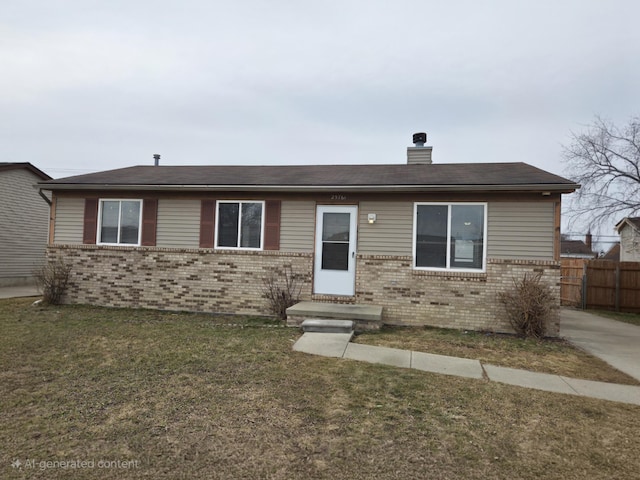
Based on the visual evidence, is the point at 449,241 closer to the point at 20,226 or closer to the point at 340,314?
the point at 340,314

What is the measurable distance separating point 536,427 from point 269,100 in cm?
1627

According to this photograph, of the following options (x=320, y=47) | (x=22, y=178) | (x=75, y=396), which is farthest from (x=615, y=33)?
(x=22, y=178)

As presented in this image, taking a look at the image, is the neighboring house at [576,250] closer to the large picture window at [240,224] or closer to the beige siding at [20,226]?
the large picture window at [240,224]

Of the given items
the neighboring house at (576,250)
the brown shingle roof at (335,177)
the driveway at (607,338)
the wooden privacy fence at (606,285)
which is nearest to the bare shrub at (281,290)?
the brown shingle roof at (335,177)

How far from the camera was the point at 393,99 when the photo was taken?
14789mm

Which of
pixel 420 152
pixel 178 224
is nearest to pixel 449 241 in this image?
pixel 420 152

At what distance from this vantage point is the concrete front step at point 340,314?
688 centimetres

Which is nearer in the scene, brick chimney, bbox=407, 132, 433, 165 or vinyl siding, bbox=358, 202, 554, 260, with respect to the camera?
vinyl siding, bbox=358, 202, 554, 260

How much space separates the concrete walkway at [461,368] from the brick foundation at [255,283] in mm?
2048

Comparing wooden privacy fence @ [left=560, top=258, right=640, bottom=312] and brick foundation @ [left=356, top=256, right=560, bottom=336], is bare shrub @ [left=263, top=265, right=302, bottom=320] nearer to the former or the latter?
brick foundation @ [left=356, top=256, right=560, bottom=336]

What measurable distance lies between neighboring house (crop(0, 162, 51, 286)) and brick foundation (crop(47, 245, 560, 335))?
20.2ft

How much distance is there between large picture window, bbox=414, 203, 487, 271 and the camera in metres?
7.49

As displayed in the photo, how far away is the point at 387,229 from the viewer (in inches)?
309

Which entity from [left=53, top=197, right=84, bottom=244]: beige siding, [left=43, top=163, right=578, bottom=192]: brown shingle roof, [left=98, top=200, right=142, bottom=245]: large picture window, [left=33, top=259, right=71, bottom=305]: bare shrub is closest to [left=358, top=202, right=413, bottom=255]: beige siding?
[left=43, top=163, right=578, bottom=192]: brown shingle roof
